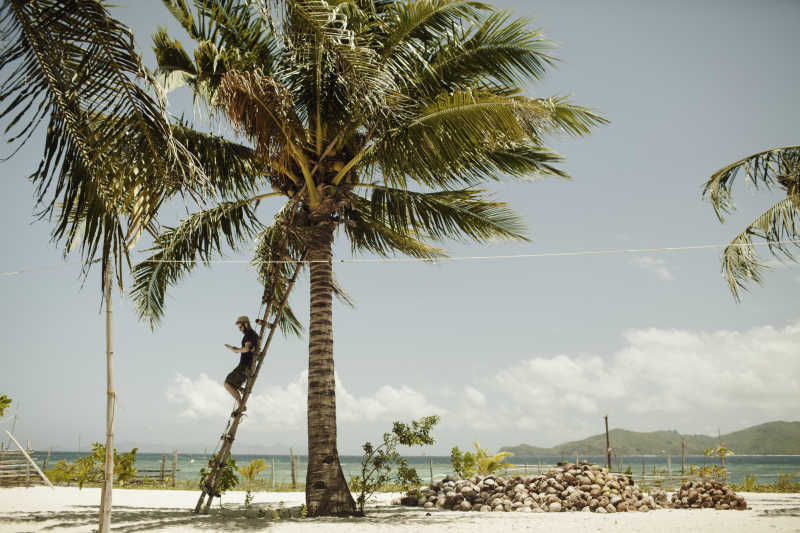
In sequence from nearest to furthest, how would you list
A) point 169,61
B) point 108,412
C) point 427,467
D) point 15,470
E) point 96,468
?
point 108,412, point 169,61, point 96,468, point 15,470, point 427,467

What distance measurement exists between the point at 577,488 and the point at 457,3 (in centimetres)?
760

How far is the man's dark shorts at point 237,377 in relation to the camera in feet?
26.2

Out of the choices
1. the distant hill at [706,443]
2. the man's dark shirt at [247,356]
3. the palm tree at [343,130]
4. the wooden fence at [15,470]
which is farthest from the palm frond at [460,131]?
the distant hill at [706,443]

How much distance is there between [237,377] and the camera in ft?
26.3

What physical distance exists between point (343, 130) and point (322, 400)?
150 inches

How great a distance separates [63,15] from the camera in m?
3.89

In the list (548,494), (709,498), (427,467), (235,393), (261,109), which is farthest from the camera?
(427,467)

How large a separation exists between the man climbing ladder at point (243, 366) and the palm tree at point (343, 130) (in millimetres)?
822

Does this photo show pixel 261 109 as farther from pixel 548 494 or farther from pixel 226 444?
pixel 548 494

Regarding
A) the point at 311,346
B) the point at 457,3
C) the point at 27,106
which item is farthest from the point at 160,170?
the point at 457,3

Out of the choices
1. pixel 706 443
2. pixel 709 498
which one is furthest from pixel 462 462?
pixel 706 443

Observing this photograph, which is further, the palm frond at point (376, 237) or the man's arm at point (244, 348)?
the palm frond at point (376, 237)

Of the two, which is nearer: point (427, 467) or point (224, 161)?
point (224, 161)

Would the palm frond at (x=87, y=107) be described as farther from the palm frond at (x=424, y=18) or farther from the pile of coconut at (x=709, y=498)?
the pile of coconut at (x=709, y=498)
